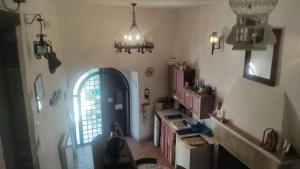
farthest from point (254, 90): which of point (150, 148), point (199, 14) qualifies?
point (150, 148)

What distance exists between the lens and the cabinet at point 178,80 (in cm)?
562

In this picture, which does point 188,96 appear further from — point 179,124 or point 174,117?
point 174,117

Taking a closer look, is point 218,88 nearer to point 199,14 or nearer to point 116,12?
point 199,14

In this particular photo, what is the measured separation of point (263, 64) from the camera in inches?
133

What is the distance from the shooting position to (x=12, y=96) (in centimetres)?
222

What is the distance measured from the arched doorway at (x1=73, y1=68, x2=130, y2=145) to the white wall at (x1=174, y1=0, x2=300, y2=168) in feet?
6.56

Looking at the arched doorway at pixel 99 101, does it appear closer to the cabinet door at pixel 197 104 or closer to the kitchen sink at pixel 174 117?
the kitchen sink at pixel 174 117

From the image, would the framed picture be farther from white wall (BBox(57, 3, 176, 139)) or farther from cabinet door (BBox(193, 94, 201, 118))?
cabinet door (BBox(193, 94, 201, 118))

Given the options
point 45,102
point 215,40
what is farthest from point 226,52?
point 45,102

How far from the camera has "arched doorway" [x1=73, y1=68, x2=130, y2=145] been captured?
A: 258 inches

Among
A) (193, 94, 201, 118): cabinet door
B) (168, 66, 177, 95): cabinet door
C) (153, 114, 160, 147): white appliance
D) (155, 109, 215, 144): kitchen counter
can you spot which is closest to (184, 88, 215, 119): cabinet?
(193, 94, 201, 118): cabinet door

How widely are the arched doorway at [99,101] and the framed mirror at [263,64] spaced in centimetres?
388

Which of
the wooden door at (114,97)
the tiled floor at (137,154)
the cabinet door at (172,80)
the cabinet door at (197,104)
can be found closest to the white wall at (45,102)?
the tiled floor at (137,154)

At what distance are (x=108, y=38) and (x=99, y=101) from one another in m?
2.00
